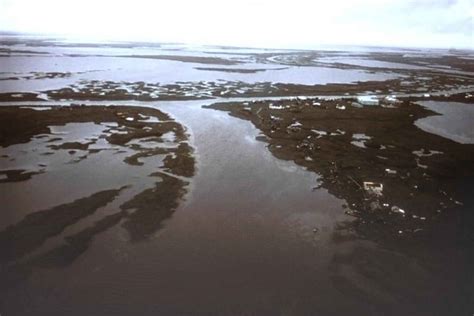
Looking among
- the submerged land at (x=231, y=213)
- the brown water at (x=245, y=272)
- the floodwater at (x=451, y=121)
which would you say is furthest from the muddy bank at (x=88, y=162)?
the floodwater at (x=451, y=121)

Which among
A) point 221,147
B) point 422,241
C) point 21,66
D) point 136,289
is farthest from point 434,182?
point 21,66

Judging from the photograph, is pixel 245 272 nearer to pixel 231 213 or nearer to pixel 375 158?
pixel 231 213

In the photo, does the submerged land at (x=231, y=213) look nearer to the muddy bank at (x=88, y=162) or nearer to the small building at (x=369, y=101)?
the muddy bank at (x=88, y=162)

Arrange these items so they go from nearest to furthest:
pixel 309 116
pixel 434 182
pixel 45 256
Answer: pixel 45 256 → pixel 434 182 → pixel 309 116

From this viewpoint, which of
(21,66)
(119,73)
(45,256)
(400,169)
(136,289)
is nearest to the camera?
(136,289)

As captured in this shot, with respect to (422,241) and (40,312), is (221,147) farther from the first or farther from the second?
(40,312)

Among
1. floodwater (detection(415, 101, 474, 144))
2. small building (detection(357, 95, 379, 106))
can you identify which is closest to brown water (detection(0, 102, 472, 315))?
floodwater (detection(415, 101, 474, 144))

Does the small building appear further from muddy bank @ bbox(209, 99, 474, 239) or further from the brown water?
the brown water
